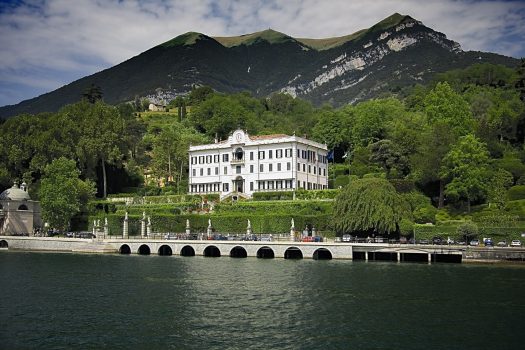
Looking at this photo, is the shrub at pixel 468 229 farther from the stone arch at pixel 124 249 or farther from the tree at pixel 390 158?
the stone arch at pixel 124 249

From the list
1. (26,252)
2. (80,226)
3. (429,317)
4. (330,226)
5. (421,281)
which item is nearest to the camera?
(429,317)

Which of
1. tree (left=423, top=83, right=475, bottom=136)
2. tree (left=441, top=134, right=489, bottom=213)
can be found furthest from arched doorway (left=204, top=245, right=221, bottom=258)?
tree (left=423, top=83, right=475, bottom=136)

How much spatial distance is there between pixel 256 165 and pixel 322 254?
3059 cm

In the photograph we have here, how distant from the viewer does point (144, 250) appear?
251 ft

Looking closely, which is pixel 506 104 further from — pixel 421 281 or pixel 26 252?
pixel 26 252

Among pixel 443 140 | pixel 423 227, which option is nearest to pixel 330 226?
pixel 423 227

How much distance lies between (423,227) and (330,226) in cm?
1144

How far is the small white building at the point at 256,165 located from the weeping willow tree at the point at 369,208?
23.0 metres

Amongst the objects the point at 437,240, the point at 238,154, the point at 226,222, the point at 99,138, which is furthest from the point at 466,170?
the point at 99,138

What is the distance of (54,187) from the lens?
276 feet

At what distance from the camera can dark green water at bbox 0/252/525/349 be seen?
92.3ft

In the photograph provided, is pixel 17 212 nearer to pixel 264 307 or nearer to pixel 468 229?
pixel 264 307

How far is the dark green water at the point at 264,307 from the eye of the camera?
28.1m

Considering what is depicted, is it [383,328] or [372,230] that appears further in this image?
[372,230]
